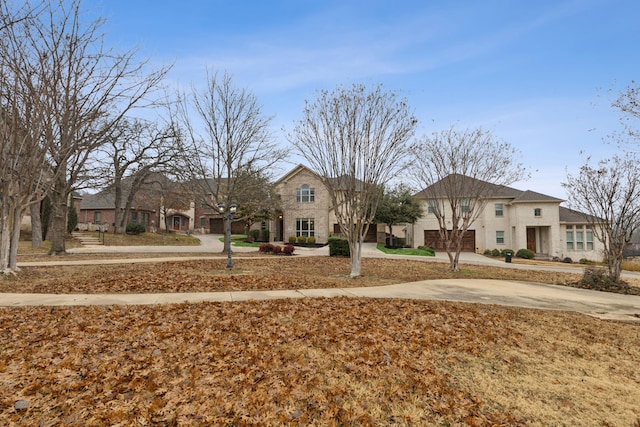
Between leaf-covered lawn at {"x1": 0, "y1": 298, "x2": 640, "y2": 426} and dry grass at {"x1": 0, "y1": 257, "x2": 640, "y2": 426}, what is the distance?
0.02 metres

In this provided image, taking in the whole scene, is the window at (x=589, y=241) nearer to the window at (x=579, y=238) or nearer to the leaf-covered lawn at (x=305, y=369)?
the window at (x=579, y=238)

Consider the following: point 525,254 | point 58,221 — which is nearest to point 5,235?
point 58,221

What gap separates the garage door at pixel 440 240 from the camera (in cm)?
3297

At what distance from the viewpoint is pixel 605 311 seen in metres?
8.34

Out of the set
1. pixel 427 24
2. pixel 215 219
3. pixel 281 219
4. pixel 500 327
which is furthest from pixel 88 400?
pixel 215 219

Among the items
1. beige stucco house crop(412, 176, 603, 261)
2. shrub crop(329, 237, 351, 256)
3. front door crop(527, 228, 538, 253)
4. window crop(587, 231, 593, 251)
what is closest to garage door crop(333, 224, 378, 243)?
beige stucco house crop(412, 176, 603, 261)

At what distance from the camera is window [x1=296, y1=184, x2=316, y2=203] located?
33.9 meters

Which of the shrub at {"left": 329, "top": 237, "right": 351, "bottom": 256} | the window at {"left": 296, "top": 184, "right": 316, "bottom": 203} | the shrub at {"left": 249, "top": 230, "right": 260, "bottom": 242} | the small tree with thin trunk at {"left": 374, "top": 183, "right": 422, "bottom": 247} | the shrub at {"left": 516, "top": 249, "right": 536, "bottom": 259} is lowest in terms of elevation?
the shrub at {"left": 516, "top": 249, "right": 536, "bottom": 259}

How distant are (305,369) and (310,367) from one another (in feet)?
0.29

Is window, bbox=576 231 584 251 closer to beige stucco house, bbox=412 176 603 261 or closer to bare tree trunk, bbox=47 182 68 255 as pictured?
beige stucco house, bbox=412 176 603 261

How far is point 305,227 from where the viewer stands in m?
34.1

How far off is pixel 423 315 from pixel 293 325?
2.80 meters

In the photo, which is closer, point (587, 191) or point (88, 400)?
point (88, 400)

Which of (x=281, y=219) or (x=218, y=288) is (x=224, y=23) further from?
(x=281, y=219)
